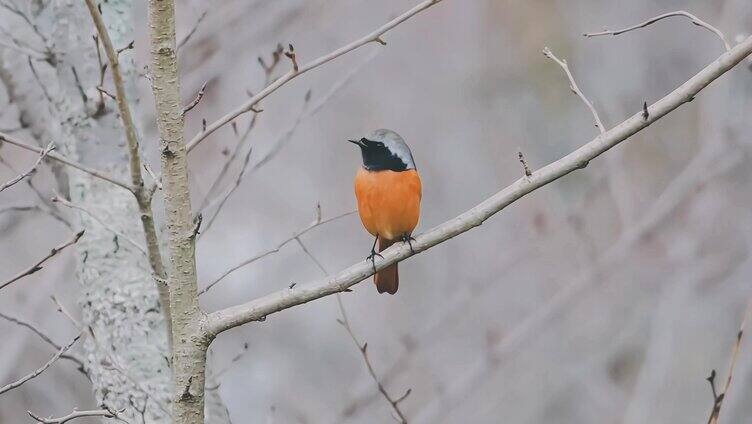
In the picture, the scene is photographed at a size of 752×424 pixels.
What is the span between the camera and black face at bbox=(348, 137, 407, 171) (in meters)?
3.43

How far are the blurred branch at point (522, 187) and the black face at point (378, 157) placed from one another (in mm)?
846

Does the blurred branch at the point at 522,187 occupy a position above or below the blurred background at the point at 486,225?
below

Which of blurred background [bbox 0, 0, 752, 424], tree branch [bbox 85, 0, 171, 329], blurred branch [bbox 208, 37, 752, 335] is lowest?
blurred branch [bbox 208, 37, 752, 335]

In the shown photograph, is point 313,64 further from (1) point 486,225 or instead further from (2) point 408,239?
(1) point 486,225

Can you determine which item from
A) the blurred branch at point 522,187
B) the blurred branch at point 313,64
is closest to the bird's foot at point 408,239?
the blurred branch at point 522,187

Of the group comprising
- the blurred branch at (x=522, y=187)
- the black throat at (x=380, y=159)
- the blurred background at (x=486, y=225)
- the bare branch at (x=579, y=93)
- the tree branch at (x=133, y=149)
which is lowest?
the blurred branch at (x=522, y=187)

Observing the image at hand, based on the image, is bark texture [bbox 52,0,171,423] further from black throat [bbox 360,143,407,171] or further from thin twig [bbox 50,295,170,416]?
black throat [bbox 360,143,407,171]

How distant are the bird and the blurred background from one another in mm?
1416

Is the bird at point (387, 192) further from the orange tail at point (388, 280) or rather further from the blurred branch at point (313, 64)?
the blurred branch at point (313, 64)

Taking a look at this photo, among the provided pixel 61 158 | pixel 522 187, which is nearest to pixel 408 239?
pixel 522 187

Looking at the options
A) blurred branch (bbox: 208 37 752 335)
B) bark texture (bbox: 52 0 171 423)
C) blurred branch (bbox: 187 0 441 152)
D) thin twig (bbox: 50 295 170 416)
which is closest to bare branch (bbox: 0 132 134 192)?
blurred branch (bbox: 187 0 441 152)

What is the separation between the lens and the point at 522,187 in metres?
2.49

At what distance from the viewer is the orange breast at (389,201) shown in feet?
10.9

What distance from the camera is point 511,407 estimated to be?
678cm
